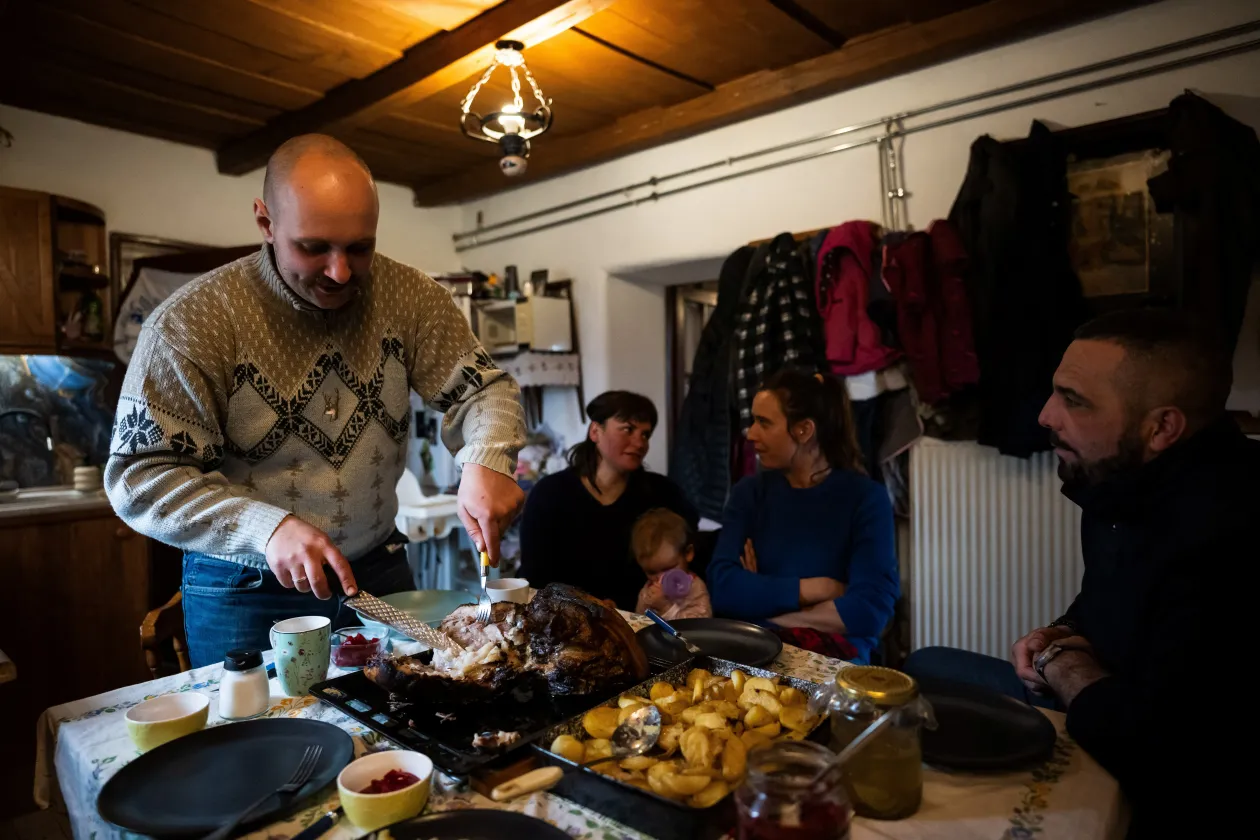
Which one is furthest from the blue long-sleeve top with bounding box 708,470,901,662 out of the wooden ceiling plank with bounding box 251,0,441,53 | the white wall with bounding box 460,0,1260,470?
the wooden ceiling plank with bounding box 251,0,441,53

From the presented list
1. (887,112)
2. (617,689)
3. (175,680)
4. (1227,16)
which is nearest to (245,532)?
(175,680)

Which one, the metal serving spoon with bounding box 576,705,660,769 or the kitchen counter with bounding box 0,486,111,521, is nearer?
the metal serving spoon with bounding box 576,705,660,769

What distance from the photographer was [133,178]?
371 cm

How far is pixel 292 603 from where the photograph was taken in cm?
146

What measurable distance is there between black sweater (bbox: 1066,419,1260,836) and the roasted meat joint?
63 cm

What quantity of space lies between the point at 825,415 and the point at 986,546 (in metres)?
1.08

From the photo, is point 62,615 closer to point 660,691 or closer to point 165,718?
point 165,718

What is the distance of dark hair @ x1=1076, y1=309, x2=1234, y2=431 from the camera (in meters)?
1.21

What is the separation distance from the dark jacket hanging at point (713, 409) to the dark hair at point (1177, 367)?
200 cm

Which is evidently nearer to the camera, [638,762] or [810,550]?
[638,762]

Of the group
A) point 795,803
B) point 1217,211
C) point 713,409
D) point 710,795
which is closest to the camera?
point 795,803

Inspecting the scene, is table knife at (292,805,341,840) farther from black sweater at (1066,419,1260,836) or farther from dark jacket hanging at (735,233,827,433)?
dark jacket hanging at (735,233,827,433)

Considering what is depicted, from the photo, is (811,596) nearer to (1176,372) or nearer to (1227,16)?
(1176,372)

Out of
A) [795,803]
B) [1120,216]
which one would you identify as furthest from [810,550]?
[1120,216]
